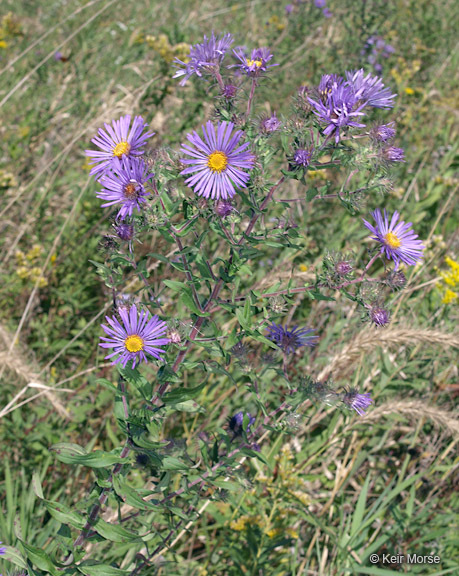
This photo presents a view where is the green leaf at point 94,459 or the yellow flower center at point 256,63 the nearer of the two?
the green leaf at point 94,459

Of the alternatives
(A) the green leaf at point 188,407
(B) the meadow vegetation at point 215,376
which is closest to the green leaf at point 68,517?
(B) the meadow vegetation at point 215,376

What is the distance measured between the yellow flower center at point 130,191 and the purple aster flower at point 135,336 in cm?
33

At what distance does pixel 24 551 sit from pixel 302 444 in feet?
5.56

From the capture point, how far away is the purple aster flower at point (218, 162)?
4.99ft

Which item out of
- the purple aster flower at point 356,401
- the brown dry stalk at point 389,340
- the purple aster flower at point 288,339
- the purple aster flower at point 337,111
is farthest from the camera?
the brown dry stalk at point 389,340

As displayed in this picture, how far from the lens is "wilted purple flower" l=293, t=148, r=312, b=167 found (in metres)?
1.53

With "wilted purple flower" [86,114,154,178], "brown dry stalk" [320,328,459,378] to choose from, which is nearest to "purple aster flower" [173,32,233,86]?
"wilted purple flower" [86,114,154,178]

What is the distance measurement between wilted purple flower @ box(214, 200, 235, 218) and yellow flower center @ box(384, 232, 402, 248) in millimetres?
548

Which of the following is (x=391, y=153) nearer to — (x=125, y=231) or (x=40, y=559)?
(x=125, y=231)

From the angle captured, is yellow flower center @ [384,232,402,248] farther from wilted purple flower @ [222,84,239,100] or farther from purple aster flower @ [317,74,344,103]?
wilted purple flower @ [222,84,239,100]

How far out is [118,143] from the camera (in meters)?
1.75

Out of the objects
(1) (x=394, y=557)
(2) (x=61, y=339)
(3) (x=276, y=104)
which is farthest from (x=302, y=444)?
(3) (x=276, y=104)

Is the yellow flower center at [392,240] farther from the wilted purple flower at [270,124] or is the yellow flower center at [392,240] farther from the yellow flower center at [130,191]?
the yellow flower center at [130,191]

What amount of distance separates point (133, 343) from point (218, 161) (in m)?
0.60
